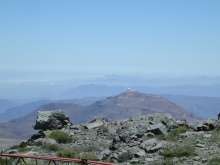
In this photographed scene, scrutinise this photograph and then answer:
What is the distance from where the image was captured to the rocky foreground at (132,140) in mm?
25170

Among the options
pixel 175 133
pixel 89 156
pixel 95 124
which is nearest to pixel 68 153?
pixel 89 156

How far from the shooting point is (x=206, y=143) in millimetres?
27234

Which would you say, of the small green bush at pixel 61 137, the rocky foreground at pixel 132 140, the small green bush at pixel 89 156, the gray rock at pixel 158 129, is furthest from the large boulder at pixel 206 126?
the small green bush at pixel 61 137

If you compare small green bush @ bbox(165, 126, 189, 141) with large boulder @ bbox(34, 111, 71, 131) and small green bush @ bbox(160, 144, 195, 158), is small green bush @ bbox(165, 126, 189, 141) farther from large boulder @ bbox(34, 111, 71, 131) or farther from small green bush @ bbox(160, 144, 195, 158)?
large boulder @ bbox(34, 111, 71, 131)

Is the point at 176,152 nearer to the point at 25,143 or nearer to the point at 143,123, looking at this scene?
the point at 143,123

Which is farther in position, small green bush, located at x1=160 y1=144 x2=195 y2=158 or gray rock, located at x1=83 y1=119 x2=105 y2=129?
gray rock, located at x1=83 y1=119 x2=105 y2=129

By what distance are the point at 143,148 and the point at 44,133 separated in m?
10.8

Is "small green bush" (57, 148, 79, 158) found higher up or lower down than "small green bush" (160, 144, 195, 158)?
lower down

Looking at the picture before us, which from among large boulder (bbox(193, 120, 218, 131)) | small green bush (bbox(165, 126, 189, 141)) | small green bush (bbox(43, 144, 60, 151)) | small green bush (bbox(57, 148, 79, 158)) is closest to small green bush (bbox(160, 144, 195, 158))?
small green bush (bbox(165, 126, 189, 141))

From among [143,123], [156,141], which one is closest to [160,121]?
[143,123]

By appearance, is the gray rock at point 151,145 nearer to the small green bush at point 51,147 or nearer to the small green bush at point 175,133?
the small green bush at point 175,133

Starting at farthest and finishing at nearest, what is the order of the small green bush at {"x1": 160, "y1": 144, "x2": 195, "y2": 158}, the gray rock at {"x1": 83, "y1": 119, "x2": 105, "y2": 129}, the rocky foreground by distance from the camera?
the gray rock at {"x1": 83, "y1": 119, "x2": 105, "y2": 129}, the rocky foreground, the small green bush at {"x1": 160, "y1": 144, "x2": 195, "y2": 158}

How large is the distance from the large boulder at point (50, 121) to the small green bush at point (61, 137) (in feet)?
14.2

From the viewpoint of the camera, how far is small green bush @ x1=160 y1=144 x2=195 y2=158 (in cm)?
2492
